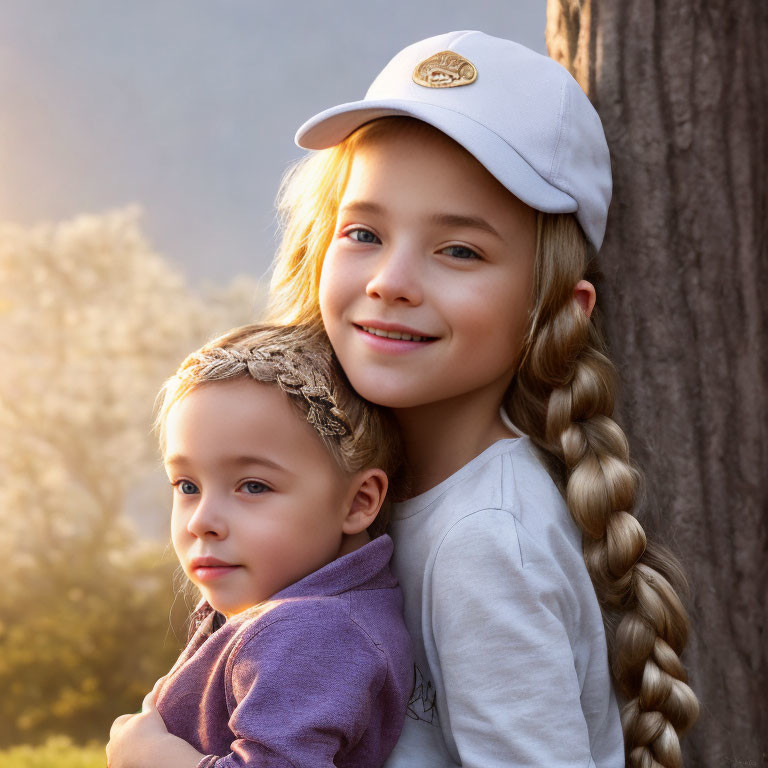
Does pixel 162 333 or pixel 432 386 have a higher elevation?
pixel 432 386

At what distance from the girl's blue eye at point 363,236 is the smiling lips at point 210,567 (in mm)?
683

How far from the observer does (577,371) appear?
198 cm

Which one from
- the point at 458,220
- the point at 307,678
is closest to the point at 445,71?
the point at 458,220

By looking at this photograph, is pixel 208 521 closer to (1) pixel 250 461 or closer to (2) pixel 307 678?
(1) pixel 250 461

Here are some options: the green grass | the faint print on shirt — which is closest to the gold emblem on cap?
the faint print on shirt

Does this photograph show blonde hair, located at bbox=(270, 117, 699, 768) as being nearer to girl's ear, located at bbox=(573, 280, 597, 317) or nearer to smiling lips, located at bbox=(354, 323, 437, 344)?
girl's ear, located at bbox=(573, 280, 597, 317)

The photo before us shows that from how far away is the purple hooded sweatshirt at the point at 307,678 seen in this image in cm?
161

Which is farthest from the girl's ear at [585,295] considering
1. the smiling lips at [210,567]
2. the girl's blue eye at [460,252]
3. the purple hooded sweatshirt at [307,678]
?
the smiling lips at [210,567]

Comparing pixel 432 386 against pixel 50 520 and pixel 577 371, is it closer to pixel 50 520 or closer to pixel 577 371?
pixel 577 371

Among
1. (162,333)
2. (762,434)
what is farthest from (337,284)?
(162,333)

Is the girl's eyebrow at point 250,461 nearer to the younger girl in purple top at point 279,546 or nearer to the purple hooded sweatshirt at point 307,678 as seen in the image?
the younger girl in purple top at point 279,546

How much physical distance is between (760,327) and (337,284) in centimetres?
101

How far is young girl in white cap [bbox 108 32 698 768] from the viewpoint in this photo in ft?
5.72

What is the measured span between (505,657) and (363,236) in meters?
0.85
